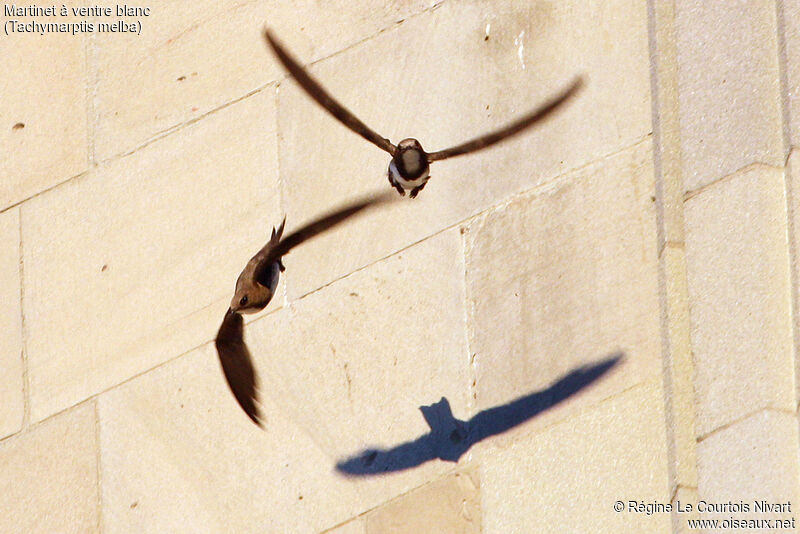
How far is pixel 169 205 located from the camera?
4199 millimetres

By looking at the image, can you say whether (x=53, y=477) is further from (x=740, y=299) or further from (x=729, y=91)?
(x=729, y=91)

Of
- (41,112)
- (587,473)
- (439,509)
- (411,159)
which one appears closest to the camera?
(587,473)

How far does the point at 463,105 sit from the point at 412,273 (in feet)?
1.44

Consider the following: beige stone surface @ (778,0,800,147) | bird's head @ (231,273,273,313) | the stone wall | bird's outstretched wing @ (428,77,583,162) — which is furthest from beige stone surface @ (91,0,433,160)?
beige stone surface @ (778,0,800,147)

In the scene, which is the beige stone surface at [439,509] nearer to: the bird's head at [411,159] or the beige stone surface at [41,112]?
the bird's head at [411,159]

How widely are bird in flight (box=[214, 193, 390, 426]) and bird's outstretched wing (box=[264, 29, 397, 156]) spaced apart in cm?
16

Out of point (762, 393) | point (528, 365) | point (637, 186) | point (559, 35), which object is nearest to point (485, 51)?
point (559, 35)

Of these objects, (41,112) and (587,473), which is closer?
(587,473)

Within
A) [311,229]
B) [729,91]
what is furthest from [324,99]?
[729,91]

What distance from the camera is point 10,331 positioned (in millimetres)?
4324

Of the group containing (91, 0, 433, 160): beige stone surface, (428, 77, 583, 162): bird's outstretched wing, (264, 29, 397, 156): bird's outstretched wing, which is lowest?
(428, 77, 583, 162): bird's outstretched wing

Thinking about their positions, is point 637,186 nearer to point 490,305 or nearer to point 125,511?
point 490,305

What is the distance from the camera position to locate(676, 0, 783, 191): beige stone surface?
3439 mm

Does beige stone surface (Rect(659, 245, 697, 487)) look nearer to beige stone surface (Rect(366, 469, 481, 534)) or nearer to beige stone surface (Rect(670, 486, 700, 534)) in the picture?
beige stone surface (Rect(670, 486, 700, 534))
